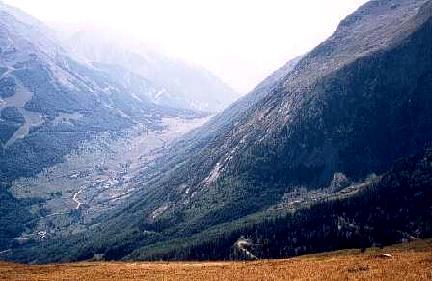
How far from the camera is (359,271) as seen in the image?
236ft

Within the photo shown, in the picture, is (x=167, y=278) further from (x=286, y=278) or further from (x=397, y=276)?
(x=397, y=276)

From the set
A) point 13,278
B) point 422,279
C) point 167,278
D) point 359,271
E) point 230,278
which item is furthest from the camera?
point 13,278

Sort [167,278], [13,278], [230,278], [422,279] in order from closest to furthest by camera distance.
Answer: [422,279] → [230,278] → [167,278] → [13,278]

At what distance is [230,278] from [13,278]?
38940 mm

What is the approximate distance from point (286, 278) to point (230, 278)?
357 inches

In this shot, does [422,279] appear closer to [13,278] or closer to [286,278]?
[286,278]

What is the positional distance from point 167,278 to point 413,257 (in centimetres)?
3724

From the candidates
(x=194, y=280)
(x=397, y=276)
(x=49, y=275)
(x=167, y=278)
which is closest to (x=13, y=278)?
(x=49, y=275)

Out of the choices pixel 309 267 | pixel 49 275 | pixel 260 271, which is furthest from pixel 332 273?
pixel 49 275

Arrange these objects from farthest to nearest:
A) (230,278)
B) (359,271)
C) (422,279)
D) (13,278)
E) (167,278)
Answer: (13,278), (167,278), (230,278), (359,271), (422,279)

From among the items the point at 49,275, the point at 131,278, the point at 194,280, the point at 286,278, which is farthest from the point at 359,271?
the point at 49,275

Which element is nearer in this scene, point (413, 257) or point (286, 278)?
point (286, 278)

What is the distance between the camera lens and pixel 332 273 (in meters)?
72.5

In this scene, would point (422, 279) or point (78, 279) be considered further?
point (78, 279)
